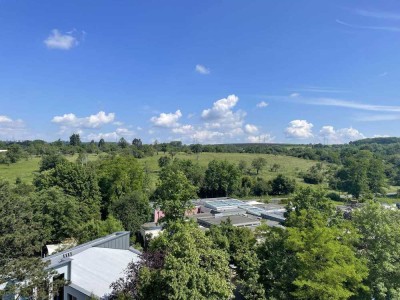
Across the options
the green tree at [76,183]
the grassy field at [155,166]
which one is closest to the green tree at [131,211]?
the green tree at [76,183]

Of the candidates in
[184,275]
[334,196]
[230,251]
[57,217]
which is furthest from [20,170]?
[184,275]

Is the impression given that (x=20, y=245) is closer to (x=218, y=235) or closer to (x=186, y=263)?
(x=186, y=263)

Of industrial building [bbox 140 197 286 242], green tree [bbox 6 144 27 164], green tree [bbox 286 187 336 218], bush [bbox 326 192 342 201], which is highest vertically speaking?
green tree [bbox 6 144 27 164]

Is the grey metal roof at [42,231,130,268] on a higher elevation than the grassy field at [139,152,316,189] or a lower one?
lower

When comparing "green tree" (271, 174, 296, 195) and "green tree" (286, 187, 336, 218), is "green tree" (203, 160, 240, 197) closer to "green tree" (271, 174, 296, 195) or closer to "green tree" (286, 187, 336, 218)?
"green tree" (271, 174, 296, 195)

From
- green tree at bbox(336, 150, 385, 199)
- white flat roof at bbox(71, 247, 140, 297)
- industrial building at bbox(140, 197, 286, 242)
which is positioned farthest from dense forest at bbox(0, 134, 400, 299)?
green tree at bbox(336, 150, 385, 199)

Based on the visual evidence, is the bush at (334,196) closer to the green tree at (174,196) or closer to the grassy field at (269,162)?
the grassy field at (269,162)

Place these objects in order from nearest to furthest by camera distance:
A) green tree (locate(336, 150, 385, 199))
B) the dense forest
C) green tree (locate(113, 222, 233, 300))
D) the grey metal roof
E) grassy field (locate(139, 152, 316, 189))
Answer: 1. green tree (locate(113, 222, 233, 300))
2. the dense forest
3. the grey metal roof
4. green tree (locate(336, 150, 385, 199))
5. grassy field (locate(139, 152, 316, 189))

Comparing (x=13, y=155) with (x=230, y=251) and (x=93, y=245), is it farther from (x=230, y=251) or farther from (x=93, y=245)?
(x=230, y=251)

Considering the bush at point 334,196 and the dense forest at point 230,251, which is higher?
the dense forest at point 230,251
